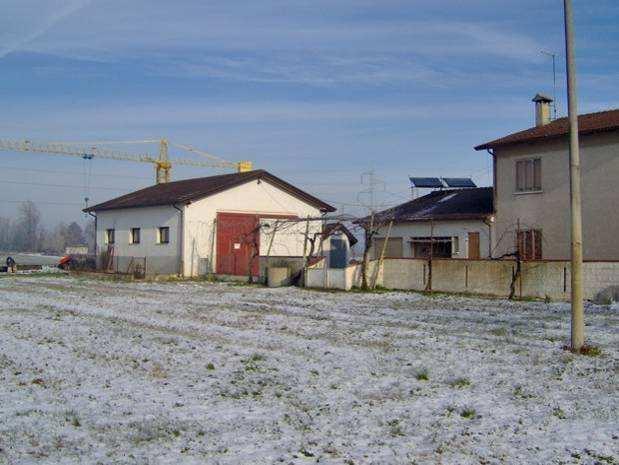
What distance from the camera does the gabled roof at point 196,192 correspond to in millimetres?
33125

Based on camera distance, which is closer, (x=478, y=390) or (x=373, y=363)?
(x=478, y=390)

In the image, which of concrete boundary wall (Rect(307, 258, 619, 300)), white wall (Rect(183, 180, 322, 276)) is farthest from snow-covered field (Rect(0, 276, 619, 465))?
white wall (Rect(183, 180, 322, 276))

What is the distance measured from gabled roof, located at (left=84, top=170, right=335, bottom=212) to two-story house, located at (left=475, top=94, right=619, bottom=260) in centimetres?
998

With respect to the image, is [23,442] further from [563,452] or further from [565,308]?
[565,308]

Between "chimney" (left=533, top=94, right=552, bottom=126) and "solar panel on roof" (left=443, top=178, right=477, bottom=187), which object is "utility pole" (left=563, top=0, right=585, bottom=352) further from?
"solar panel on roof" (left=443, top=178, right=477, bottom=187)

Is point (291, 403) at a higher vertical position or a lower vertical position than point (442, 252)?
lower

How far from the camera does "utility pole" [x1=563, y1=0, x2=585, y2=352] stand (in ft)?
38.4

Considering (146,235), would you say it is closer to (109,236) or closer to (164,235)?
(164,235)

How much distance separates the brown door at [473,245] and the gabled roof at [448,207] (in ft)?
2.64

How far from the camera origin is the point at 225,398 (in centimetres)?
856

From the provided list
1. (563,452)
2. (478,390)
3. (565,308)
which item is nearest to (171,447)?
(563,452)

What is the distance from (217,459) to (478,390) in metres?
4.06

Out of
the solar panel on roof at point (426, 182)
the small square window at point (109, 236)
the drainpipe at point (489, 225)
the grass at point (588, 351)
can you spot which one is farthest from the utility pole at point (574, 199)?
the small square window at point (109, 236)

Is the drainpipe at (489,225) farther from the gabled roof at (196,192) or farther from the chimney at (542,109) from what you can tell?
the gabled roof at (196,192)
